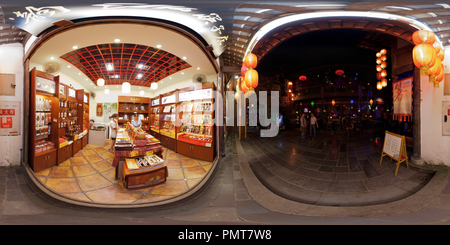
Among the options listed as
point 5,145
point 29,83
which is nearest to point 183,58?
point 29,83

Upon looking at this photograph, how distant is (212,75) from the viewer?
430 centimetres

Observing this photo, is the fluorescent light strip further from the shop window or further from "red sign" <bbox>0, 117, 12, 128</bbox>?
"red sign" <bbox>0, 117, 12, 128</bbox>

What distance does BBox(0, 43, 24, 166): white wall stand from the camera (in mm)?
2865

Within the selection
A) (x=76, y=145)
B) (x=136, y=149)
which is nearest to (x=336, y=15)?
(x=136, y=149)

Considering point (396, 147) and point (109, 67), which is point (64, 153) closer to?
point (109, 67)

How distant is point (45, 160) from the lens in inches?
121

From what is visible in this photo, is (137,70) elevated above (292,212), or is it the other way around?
(137,70)

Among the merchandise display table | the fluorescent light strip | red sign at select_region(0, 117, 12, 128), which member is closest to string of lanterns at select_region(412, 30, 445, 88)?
the fluorescent light strip

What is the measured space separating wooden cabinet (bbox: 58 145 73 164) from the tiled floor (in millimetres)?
105

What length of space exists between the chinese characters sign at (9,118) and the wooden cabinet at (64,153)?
76 centimetres

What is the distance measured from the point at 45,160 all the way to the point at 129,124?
1.64 m

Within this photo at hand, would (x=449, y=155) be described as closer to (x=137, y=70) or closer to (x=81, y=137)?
(x=137, y=70)

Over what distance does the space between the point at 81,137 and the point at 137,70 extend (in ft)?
8.84

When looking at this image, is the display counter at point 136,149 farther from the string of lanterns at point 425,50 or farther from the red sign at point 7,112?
the string of lanterns at point 425,50
